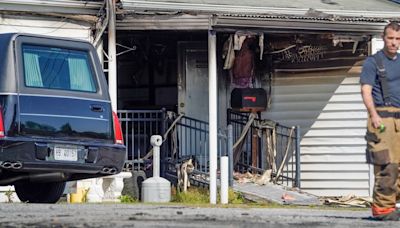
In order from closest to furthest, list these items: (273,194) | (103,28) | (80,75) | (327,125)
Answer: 1. (80,75)
2. (103,28)
3. (273,194)
4. (327,125)

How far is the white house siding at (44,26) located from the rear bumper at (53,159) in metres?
4.56

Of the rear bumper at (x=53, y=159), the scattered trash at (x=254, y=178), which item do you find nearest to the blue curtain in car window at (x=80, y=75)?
the rear bumper at (x=53, y=159)

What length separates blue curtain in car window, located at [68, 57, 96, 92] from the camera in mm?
11586

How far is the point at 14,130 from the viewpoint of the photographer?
1073cm

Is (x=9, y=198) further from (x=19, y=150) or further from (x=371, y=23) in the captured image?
(x=371, y=23)

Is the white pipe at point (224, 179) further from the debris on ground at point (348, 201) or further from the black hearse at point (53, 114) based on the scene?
the black hearse at point (53, 114)

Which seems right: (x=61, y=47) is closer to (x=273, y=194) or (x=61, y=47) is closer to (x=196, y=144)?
(x=273, y=194)

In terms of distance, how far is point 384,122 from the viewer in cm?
922

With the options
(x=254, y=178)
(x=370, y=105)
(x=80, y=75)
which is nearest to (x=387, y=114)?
(x=370, y=105)

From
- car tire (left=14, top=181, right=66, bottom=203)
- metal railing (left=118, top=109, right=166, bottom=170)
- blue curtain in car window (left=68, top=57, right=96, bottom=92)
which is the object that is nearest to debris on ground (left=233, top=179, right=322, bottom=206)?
metal railing (left=118, top=109, right=166, bottom=170)

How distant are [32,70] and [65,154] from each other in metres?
1.03

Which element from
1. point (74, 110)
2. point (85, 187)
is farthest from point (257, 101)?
point (74, 110)

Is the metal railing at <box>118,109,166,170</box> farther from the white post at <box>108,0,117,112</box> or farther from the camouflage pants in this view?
the camouflage pants

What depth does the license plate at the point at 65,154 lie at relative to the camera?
1102 centimetres
